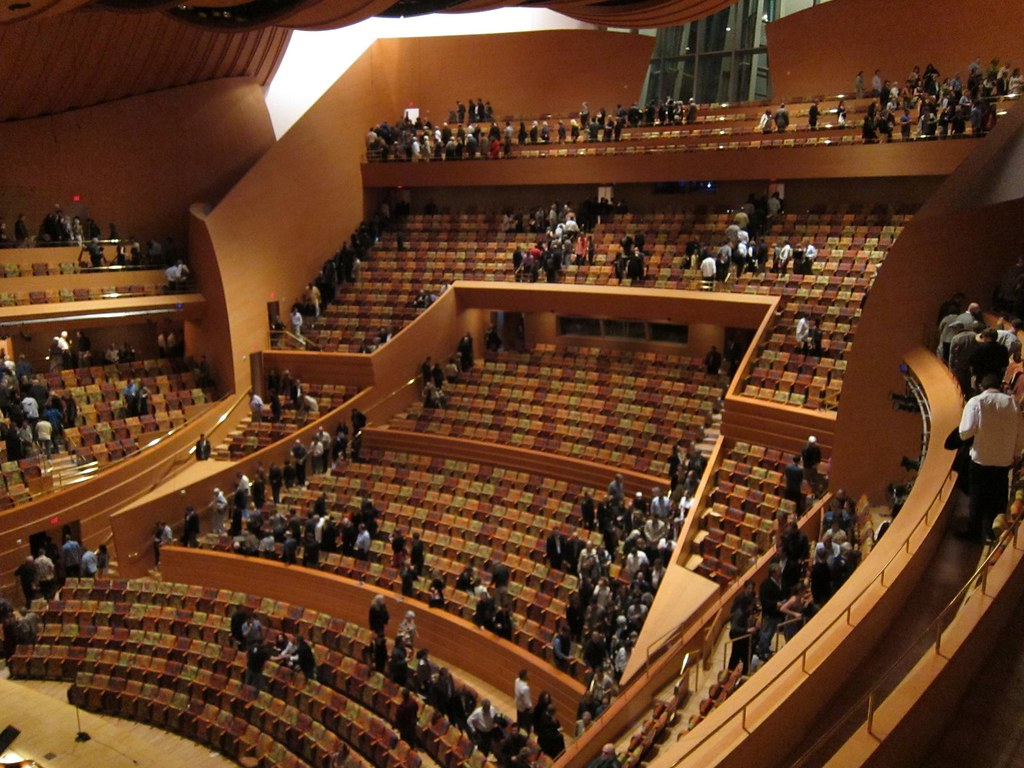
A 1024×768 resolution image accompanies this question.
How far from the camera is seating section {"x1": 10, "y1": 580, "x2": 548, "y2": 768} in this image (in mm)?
9500

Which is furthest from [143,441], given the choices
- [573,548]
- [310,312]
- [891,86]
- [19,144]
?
[891,86]

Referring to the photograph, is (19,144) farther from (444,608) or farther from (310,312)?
(444,608)

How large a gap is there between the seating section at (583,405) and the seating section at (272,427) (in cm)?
118

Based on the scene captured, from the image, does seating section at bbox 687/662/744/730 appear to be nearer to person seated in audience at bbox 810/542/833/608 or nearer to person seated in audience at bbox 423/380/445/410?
person seated in audience at bbox 810/542/833/608

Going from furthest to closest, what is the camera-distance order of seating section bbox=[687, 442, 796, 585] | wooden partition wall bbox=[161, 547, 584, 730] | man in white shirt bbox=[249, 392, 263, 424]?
man in white shirt bbox=[249, 392, 263, 424] < wooden partition wall bbox=[161, 547, 584, 730] < seating section bbox=[687, 442, 796, 585]

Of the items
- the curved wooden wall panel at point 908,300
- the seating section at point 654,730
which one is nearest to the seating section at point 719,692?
the seating section at point 654,730

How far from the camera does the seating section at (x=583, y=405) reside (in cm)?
1367

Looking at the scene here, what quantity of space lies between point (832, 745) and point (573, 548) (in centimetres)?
737

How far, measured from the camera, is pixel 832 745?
3895mm

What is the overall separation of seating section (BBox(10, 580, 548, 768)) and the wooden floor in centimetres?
19

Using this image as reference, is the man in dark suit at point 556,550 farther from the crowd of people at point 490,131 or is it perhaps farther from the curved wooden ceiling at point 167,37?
the crowd of people at point 490,131

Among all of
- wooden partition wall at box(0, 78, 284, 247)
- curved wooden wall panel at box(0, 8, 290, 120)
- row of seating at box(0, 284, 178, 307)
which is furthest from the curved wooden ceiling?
row of seating at box(0, 284, 178, 307)

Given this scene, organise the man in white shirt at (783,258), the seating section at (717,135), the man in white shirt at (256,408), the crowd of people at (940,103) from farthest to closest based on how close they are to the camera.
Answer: the seating section at (717,135) < the man in white shirt at (256,408) < the man in white shirt at (783,258) < the crowd of people at (940,103)

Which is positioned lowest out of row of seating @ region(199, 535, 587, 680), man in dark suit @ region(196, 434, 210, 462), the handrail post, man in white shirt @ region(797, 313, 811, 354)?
row of seating @ region(199, 535, 587, 680)
